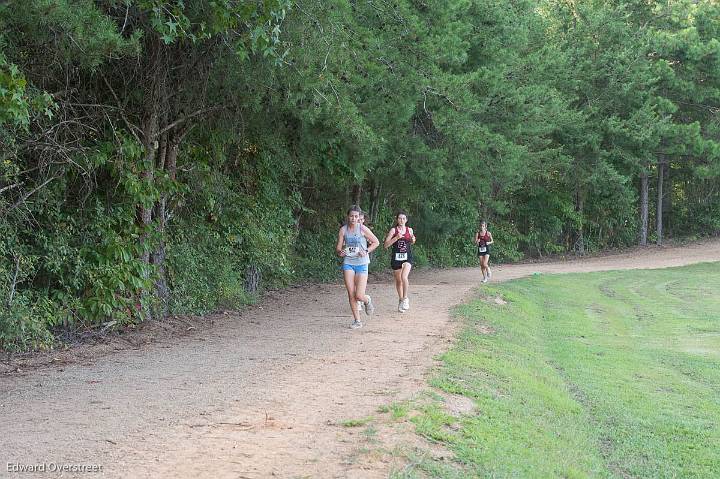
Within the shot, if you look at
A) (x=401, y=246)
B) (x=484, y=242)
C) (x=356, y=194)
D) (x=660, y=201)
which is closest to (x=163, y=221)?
(x=401, y=246)

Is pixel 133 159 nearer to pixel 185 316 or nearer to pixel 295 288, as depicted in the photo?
pixel 185 316

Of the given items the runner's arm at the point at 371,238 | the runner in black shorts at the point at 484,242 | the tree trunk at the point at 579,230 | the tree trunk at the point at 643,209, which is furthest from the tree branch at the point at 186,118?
the tree trunk at the point at 643,209

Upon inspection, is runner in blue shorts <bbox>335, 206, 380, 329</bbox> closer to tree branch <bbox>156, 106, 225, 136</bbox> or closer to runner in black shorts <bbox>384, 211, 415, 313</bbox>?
runner in black shorts <bbox>384, 211, 415, 313</bbox>

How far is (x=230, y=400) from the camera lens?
724 cm

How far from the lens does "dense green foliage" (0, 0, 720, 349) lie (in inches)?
385

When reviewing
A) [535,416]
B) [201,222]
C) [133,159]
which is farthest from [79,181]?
[535,416]

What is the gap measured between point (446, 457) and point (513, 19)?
18897mm

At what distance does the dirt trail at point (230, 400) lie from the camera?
5.34 meters

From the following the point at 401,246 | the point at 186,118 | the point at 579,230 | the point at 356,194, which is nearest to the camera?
the point at 186,118

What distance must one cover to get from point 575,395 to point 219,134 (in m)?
8.52

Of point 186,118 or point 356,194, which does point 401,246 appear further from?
point 356,194

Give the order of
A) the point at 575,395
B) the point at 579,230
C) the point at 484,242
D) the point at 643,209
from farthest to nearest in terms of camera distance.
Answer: the point at 643,209 < the point at 579,230 < the point at 484,242 < the point at 575,395

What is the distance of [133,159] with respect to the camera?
12.1 m

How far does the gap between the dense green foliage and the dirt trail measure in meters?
1.64
